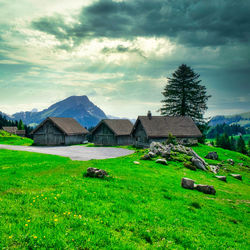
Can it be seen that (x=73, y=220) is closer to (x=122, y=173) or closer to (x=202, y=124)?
(x=122, y=173)

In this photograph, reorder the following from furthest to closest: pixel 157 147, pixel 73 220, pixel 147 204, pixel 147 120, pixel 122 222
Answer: pixel 147 120
pixel 157 147
pixel 147 204
pixel 122 222
pixel 73 220

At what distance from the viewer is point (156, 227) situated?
7605 millimetres

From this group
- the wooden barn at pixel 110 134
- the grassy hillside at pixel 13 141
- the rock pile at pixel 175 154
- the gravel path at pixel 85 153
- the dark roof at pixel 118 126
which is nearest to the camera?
the rock pile at pixel 175 154

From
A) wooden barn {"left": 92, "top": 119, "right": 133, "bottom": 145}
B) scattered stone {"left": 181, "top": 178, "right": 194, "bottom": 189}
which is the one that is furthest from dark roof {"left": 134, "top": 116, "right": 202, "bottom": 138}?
scattered stone {"left": 181, "top": 178, "right": 194, "bottom": 189}

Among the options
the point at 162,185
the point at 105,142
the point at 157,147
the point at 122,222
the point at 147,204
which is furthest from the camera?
the point at 105,142

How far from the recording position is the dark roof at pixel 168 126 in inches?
1843

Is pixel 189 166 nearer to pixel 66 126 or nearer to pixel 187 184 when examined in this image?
pixel 187 184

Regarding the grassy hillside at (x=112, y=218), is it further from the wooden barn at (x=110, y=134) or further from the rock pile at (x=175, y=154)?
the wooden barn at (x=110, y=134)

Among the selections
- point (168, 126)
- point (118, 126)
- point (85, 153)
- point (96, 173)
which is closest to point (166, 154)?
point (96, 173)

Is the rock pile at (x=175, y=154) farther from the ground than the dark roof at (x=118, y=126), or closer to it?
closer to it

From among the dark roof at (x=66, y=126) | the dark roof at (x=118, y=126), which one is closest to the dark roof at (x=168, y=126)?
the dark roof at (x=118, y=126)

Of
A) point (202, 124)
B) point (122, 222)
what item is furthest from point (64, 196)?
point (202, 124)

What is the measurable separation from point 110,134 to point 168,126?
17.6 metres

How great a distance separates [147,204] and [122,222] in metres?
2.83
